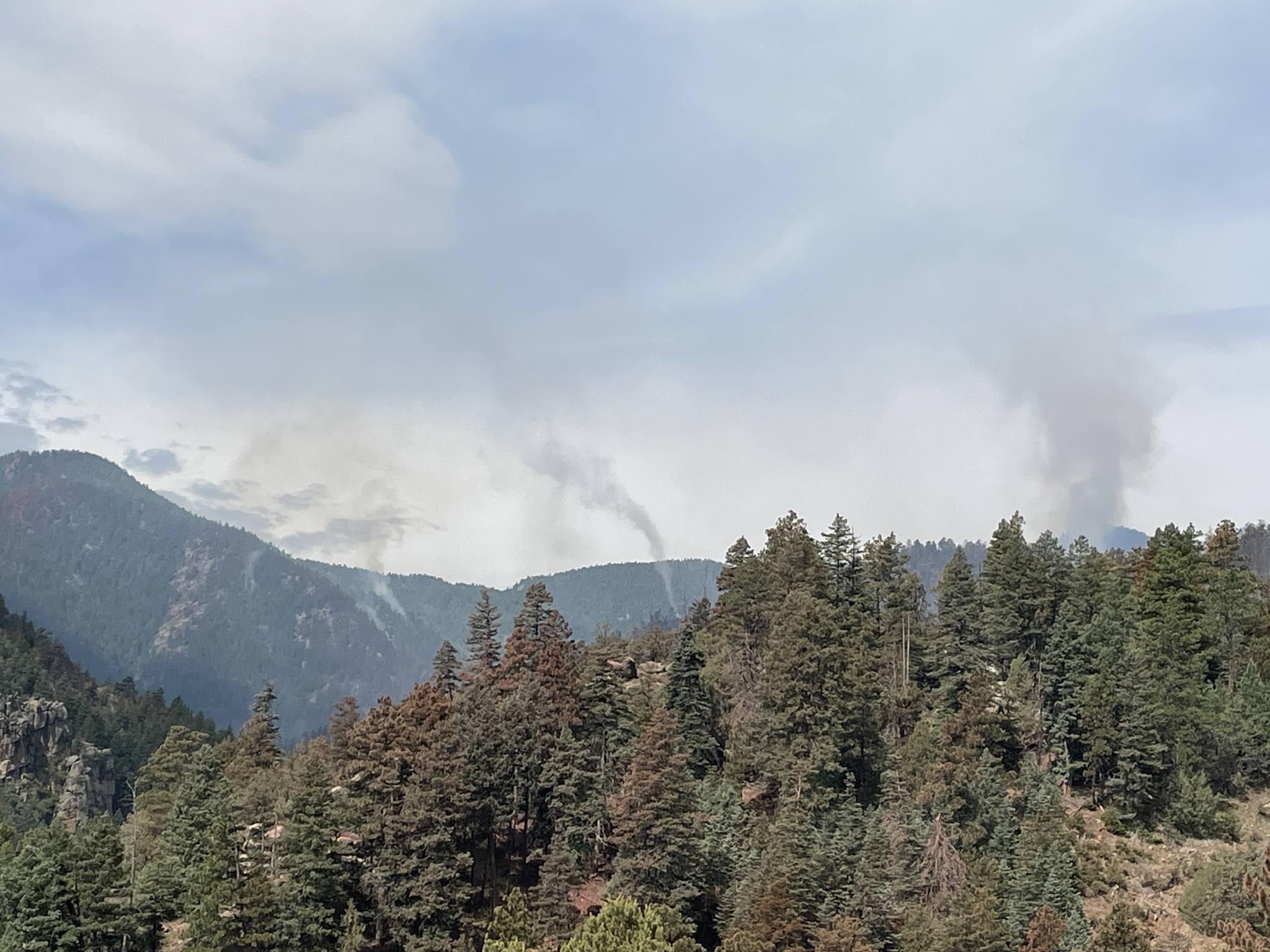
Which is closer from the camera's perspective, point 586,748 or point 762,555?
point 586,748

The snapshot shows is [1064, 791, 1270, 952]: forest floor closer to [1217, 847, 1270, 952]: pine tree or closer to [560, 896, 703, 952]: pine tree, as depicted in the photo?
[1217, 847, 1270, 952]: pine tree

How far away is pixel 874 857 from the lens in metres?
53.4

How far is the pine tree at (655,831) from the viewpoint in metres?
54.1

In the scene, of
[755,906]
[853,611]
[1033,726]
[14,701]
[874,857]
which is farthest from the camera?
[14,701]

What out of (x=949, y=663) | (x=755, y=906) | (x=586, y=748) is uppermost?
(x=949, y=663)

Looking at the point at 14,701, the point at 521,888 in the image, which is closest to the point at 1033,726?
the point at 521,888

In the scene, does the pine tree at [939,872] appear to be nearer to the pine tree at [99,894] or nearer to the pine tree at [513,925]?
the pine tree at [513,925]

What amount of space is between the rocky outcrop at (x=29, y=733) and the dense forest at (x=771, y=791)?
105m

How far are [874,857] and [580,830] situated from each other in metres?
17.7

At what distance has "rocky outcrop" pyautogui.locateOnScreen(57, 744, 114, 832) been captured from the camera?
166 m

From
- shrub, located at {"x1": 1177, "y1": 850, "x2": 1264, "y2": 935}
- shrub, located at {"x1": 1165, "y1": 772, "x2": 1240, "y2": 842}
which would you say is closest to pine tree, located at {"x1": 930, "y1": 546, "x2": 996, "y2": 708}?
shrub, located at {"x1": 1165, "y1": 772, "x2": 1240, "y2": 842}

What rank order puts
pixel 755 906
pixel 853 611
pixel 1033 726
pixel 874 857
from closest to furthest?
pixel 755 906, pixel 874 857, pixel 1033 726, pixel 853 611

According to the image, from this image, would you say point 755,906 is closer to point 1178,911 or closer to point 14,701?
point 1178,911

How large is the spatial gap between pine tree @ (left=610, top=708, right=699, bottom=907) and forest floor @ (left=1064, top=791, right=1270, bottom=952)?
23173 mm
